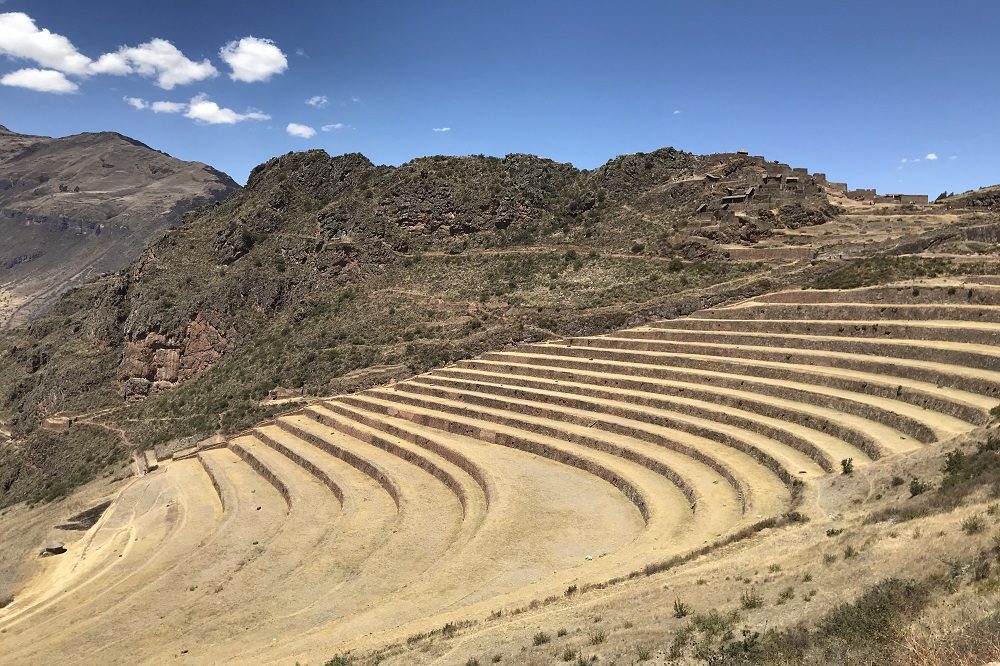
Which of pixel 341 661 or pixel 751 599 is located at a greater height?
pixel 751 599

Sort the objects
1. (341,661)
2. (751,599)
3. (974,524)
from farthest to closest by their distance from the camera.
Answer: (341,661) → (751,599) → (974,524)

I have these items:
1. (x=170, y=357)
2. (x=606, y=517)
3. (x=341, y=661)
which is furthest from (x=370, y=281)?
(x=341, y=661)

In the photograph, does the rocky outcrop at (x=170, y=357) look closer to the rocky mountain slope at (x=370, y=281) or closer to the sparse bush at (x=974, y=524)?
the rocky mountain slope at (x=370, y=281)

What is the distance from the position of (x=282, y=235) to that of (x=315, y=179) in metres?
6.98

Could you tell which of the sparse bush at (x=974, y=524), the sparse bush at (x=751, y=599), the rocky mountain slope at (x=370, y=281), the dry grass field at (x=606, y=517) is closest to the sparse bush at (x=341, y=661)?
the dry grass field at (x=606, y=517)

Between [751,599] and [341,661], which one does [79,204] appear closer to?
[341,661]

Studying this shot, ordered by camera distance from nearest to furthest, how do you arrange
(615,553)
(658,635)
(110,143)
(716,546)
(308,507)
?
(658,635)
(716,546)
(615,553)
(308,507)
(110,143)

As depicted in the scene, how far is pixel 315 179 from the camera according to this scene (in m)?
53.5

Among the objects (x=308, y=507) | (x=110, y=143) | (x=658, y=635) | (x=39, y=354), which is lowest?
(x=308, y=507)

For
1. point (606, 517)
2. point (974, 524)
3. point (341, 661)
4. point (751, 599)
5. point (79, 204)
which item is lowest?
point (606, 517)

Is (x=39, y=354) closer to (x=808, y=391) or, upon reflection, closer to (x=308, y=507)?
(x=308, y=507)

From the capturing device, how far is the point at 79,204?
502 feet

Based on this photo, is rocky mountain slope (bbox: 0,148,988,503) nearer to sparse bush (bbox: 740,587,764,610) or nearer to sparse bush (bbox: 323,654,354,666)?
sparse bush (bbox: 740,587,764,610)

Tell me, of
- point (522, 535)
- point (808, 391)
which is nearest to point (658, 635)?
point (522, 535)
